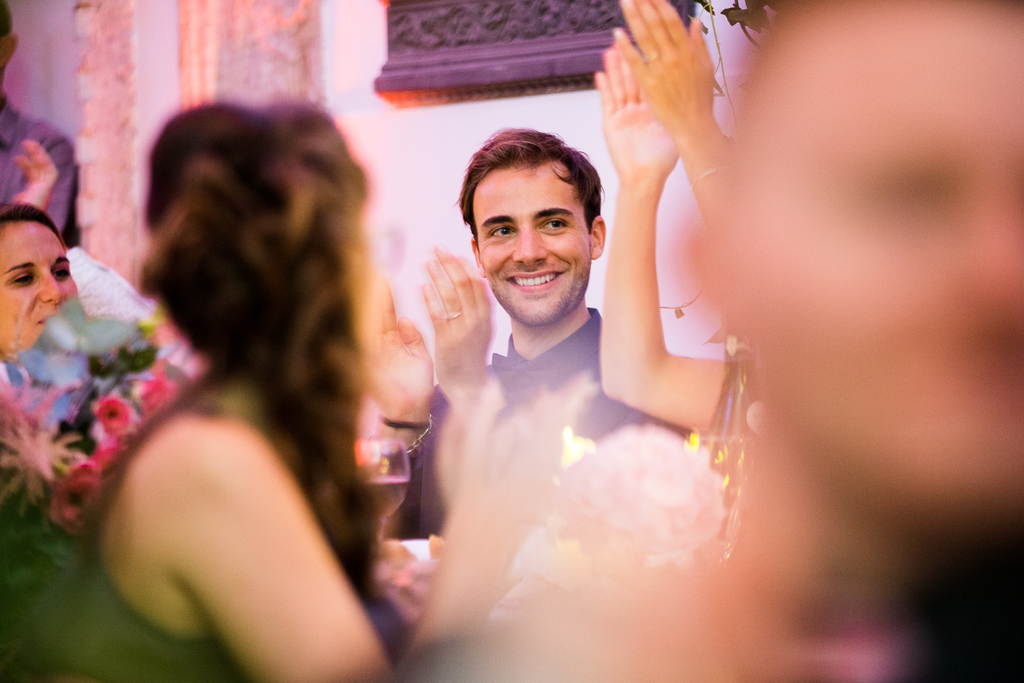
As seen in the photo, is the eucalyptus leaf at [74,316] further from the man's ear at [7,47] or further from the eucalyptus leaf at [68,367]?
the man's ear at [7,47]

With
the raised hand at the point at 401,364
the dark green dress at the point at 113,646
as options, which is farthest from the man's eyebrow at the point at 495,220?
the dark green dress at the point at 113,646

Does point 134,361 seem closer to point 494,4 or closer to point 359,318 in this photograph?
point 359,318

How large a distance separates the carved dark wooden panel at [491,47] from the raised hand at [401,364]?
0.37m

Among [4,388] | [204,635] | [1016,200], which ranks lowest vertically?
[204,635]

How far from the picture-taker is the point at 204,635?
802 millimetres

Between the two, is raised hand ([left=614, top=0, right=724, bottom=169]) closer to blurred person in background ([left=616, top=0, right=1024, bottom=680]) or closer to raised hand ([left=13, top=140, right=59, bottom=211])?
blurred person in background ([left=616, top=0, right=1024, bottom=680])

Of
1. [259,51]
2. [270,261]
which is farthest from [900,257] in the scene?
[259,51]

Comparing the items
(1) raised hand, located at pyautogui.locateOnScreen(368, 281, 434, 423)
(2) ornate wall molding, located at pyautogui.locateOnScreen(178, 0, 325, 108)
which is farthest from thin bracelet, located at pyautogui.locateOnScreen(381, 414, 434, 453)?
(2) ornate wall molding, located at pyautogui.locateOnScreen(178, 0, 325, 108)

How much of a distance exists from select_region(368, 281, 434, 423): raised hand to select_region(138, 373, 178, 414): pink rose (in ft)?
1.18

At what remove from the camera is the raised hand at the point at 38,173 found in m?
1.50

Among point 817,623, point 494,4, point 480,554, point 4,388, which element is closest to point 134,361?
point 4,388

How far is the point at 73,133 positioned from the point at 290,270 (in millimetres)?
920

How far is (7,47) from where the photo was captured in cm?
150

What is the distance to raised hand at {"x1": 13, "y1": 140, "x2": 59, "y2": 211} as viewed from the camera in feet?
4.92
